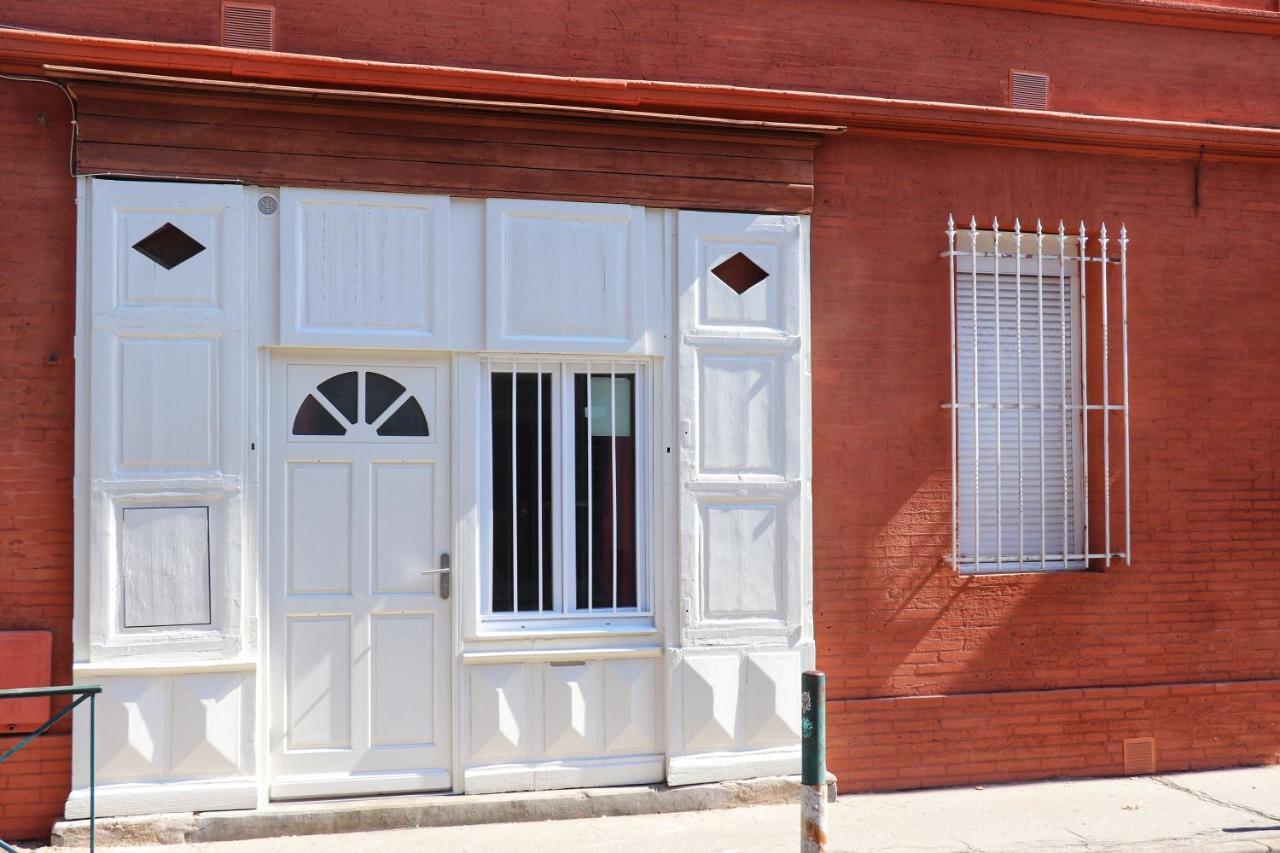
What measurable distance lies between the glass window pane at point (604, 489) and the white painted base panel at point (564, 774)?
2.74 ft

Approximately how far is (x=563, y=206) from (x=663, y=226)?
22.6 inches

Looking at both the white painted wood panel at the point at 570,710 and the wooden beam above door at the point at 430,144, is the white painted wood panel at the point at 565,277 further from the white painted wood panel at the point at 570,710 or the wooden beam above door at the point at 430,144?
the white painted wood panel at the point at 570,710

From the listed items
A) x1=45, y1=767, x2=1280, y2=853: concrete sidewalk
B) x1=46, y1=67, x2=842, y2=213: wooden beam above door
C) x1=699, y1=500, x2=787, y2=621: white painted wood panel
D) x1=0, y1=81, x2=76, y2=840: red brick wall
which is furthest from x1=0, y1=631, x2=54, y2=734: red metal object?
x1=699, y1=500, x2=787, y2=621: white painted wood panel

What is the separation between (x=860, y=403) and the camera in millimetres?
7172

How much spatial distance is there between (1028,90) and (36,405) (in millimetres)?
5791

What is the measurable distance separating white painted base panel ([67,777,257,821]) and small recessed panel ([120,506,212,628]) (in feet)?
2.56

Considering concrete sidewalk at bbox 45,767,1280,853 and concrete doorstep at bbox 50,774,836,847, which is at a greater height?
concrete doorstep at bbox 50,774,836,847

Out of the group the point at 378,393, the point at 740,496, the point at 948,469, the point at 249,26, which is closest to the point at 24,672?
the point at 378,393

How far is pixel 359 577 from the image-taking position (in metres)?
6.48

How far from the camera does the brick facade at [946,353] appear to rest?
6.94m

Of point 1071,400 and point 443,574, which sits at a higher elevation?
point 1071,400

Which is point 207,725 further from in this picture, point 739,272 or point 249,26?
point 739,272

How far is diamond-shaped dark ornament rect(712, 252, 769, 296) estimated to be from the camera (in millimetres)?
6969

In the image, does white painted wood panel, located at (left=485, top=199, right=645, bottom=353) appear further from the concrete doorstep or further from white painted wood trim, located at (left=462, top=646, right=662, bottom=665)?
the concrete doorstep
